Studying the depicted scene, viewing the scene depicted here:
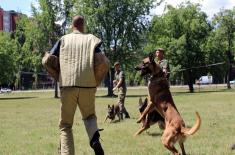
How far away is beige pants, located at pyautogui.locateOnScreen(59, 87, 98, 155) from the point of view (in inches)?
300

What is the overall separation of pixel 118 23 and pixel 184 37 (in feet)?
40.7

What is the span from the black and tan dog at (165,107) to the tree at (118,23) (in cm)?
4601

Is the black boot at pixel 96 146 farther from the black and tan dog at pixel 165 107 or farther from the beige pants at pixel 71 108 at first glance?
the black and tan dog at pixel 165 107

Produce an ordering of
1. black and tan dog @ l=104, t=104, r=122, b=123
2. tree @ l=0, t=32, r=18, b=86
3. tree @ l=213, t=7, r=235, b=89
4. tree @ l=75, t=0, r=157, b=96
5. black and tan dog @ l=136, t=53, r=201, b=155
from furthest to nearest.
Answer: tree @ l=213, t=7, r=235, b=89, tree @ l=0, t=32, r=18, b=86, tree @ l=75, t=0, r=157, b=96, black and tan dog @ l=104, t=104, r=122, b=123, black and tan dog @ l=136, t=53, r=201, b=155

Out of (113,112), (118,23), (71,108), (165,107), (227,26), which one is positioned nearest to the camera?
(71,108)

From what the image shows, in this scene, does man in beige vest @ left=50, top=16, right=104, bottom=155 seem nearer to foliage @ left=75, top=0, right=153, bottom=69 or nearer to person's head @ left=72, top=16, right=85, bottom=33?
person's head @ left=72, top=16, right=85, bottom=33

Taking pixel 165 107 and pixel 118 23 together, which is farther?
pixel 118 23

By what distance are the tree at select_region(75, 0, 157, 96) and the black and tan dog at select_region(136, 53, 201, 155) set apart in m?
46.0

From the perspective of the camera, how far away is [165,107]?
9.09 meters

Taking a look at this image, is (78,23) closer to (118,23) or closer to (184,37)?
(118,23)

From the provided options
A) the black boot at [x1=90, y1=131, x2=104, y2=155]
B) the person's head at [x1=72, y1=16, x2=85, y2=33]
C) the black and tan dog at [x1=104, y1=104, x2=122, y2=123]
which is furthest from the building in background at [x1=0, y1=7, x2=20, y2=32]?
the black boot at [x1=90, y1=131, x2=104, y2=155]

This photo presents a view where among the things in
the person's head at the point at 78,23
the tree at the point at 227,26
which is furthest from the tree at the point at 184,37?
the person's head at the point at 78,23

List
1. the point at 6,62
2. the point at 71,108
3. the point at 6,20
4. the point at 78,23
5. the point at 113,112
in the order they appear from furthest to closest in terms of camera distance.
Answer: the point at 6,20
the point at 6,62
the point at 113,112
the point at 78,23
the point at 71,108

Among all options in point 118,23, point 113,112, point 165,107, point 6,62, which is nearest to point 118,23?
point 118,23
